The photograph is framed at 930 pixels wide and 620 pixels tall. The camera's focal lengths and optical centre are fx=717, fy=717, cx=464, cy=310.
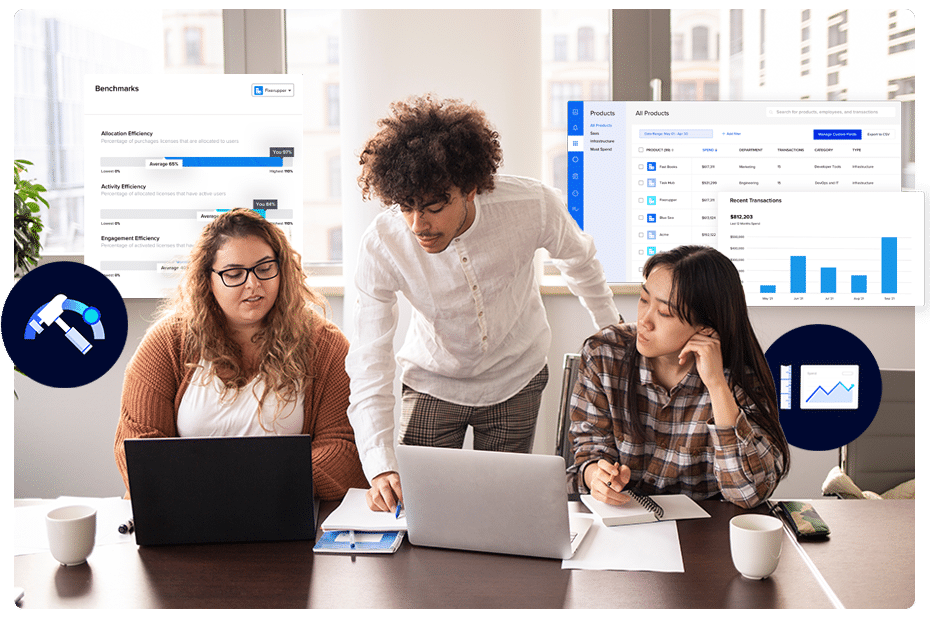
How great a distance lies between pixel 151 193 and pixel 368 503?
2.24 m

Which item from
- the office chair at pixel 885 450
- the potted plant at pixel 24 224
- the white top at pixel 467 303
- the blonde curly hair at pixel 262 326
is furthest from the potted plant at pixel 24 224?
the office chair at pixel 885 450

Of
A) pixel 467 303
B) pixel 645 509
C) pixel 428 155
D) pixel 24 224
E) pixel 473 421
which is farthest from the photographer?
pixel 24 224

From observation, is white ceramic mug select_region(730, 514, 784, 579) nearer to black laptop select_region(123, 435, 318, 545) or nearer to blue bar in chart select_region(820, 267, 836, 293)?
black laptop select_region(123, 435, 318, 545)

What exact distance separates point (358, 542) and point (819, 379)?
204 cm

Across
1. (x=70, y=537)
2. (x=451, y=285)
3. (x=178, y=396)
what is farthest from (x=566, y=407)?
(x=70, y=537)

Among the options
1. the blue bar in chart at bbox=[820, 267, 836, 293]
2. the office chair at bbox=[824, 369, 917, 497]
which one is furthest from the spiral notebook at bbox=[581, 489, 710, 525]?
the blue bar in chart at bbox=[820, 267, 836, 293]

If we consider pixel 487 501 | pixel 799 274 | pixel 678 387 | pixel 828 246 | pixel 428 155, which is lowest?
pixel 487 501

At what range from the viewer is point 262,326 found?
1.85 meters

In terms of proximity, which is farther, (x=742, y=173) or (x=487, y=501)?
(x=742, y=173)

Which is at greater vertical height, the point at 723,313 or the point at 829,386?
the point at 723,313

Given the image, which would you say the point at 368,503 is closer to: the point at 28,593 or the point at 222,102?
the point at 28,593

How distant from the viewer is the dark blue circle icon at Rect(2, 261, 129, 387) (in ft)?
6.04

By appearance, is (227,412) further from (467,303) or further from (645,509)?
(645,509)

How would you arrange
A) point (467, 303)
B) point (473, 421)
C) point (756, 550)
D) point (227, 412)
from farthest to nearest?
point (473, 421), point (467, 303), point (227, 412), point (756, 550)
